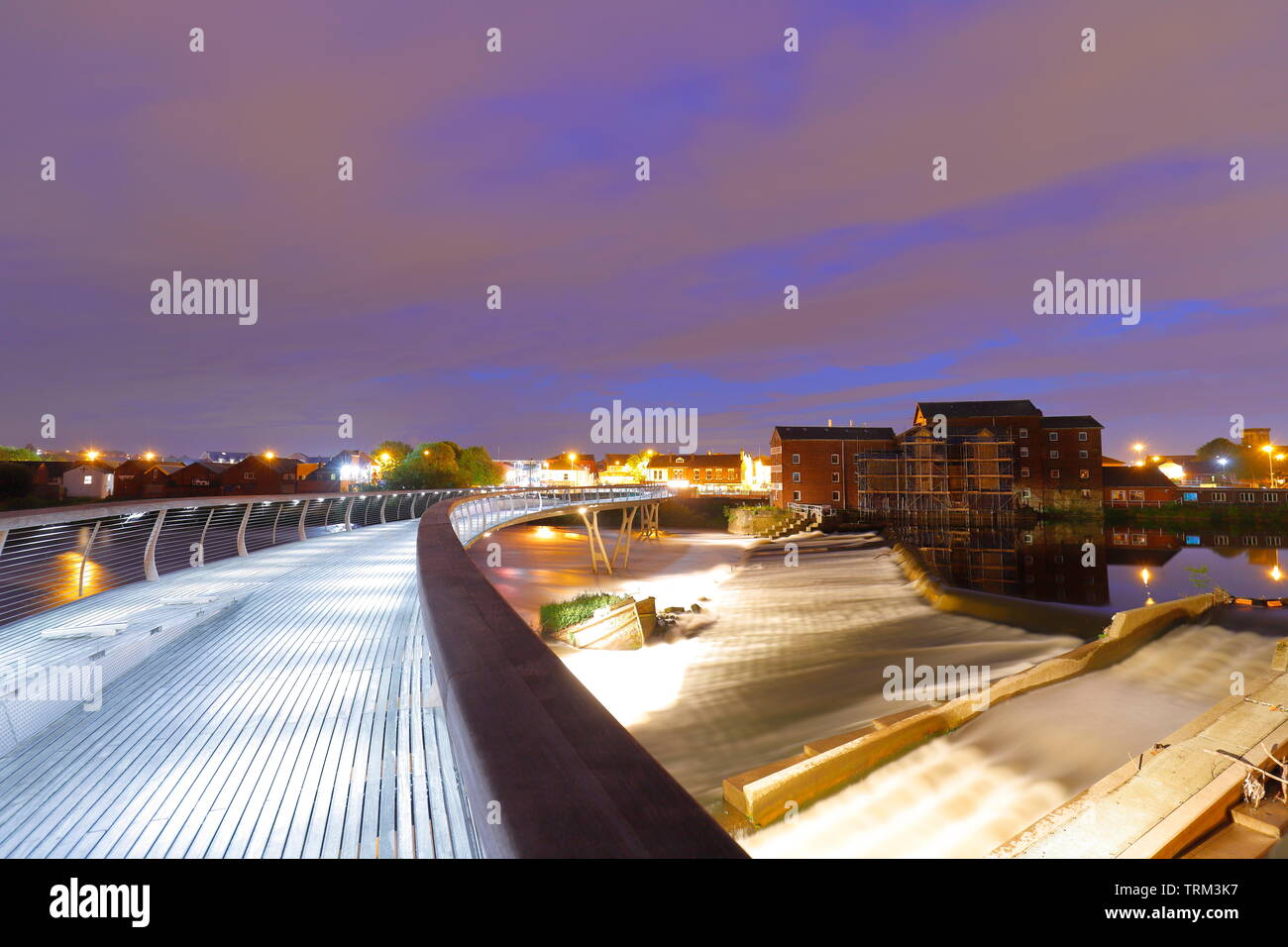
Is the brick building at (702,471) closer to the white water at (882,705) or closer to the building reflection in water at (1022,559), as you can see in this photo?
the building reflection in water at (1022,559)

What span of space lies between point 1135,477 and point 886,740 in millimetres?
64078

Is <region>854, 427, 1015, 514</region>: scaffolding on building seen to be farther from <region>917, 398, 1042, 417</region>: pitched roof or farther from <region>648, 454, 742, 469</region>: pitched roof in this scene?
<region>648, 454, 742, 469</region>: pitched roof

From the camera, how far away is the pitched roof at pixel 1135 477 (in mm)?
56812

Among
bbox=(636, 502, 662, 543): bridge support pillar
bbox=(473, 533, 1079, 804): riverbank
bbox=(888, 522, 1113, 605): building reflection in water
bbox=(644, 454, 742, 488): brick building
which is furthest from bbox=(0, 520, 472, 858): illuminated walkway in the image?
bbox=(644, 454, 742, 488): brick building

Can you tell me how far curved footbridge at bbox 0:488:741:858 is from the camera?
4.10 ft

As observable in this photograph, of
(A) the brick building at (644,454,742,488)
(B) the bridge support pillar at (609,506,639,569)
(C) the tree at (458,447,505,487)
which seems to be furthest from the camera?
(A) the brick building at (644,454,742,488)

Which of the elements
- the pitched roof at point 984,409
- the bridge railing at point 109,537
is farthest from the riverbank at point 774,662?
the pitched roof at point 984,409

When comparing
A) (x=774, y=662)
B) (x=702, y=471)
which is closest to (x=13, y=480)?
(x=774, y=662)

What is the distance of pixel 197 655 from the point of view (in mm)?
5008

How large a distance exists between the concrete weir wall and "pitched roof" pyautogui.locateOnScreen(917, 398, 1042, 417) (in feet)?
138

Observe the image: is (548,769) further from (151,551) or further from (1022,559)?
(1022,559)
